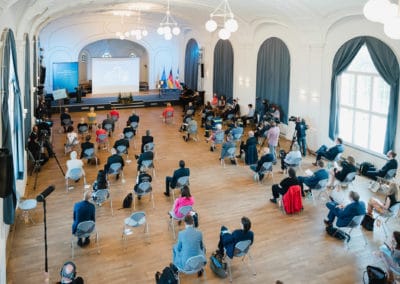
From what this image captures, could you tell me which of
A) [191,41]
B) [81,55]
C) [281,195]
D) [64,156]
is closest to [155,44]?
[191,41]

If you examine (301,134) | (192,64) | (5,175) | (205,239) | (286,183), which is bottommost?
(205,239)

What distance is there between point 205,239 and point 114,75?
19.6 metres

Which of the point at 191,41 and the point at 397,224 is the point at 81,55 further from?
the point at 397,224

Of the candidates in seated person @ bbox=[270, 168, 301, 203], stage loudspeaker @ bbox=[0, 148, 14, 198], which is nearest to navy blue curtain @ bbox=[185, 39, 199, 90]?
seated person @ bbox=[270, 168, 301, 203]

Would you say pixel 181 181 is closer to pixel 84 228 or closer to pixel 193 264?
pixel 84 228

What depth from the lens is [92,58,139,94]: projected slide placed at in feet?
84.6

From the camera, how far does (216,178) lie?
12.1 m

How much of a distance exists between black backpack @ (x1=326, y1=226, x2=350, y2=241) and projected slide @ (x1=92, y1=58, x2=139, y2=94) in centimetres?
2002

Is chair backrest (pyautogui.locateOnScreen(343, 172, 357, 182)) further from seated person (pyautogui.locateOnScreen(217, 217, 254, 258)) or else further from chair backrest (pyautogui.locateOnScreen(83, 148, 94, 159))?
chair backrest (pyautogui.locateOnScreen(83, 148, 94, 159))

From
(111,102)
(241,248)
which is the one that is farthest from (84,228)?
(111,102)

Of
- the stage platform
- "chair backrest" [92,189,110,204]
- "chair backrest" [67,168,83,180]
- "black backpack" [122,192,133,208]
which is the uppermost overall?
the stage platform

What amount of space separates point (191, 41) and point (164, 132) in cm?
1071

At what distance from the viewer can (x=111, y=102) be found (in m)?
24.1

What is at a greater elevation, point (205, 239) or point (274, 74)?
point (274, 74)
